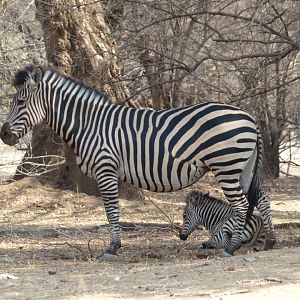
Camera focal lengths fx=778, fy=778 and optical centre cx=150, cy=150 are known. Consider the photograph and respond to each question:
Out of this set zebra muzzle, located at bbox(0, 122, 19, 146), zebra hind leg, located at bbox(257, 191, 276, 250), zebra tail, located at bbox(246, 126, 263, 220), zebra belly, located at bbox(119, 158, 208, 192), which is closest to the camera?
zebra belly, located at bbox(119, 158, 208, 192)

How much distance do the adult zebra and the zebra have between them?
19.5 inches

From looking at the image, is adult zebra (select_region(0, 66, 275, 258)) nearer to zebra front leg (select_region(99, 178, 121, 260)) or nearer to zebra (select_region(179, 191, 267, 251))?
zebra front leg (select_region(99, 178, 121, 260))

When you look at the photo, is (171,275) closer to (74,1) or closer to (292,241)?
(292,241)

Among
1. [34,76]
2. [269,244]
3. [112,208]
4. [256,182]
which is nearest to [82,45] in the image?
[34,76]

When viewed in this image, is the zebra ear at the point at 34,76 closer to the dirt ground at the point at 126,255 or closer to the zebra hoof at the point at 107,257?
the dirt ground at the point at 126,255

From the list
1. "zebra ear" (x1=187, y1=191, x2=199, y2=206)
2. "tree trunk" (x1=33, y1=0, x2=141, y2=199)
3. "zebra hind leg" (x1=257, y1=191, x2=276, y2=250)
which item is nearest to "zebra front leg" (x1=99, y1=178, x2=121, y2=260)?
"zebra hind leg" (x1=257, y1=191, x2=276, y2=250)

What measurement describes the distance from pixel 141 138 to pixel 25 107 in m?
1.60

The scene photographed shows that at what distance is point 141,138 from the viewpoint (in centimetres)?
1005

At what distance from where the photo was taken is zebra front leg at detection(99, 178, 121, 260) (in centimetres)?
977

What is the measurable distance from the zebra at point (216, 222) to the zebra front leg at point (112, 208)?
53.9 inches

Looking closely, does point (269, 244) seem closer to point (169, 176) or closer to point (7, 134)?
point (169, 176)

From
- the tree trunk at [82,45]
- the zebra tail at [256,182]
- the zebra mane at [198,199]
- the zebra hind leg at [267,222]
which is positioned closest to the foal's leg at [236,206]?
the zebra tail at [256,182]

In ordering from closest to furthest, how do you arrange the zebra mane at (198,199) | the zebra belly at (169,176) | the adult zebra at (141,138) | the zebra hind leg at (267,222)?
1. the adult zebra at (141,138)
2. the zebra belly at (169,176)
3. the zebra hind leg at (267,222)
4. the zebra mane at (198,199)

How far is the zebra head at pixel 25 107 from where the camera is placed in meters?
10.2
